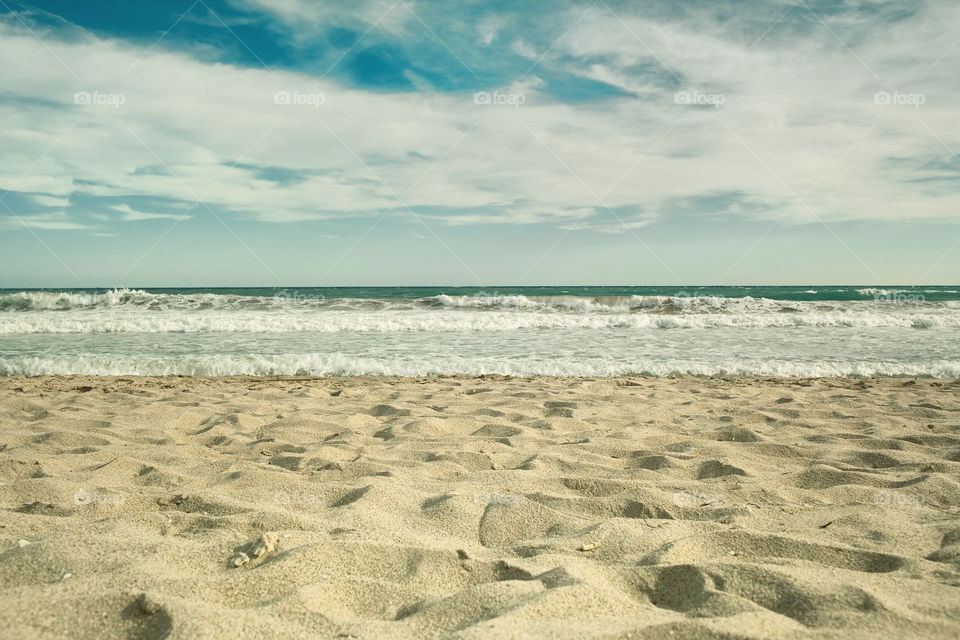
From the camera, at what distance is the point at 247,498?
292 cm

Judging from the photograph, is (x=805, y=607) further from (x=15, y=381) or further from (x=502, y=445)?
(x=15, y=381)

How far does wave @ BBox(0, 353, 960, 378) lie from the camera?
828 cm

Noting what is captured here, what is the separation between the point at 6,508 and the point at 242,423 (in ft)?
7.13

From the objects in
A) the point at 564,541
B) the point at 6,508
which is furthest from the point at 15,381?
the point at 564,541
